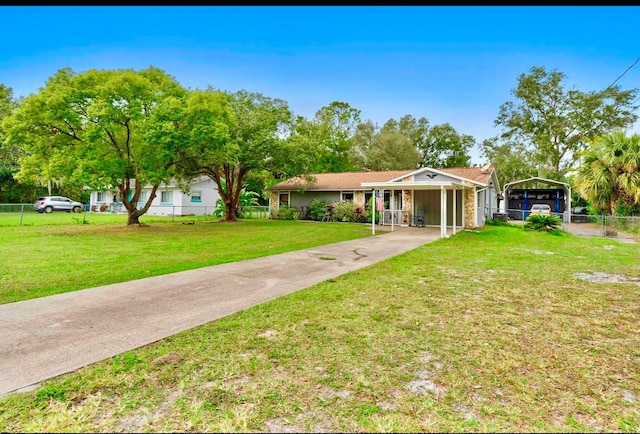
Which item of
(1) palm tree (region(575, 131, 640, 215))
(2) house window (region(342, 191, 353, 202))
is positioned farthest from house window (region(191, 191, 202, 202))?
(1) palm tree (region(575, 131, 640, 215))

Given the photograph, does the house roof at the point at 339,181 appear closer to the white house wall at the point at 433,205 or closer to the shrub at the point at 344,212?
the shrub at the point at 344,212

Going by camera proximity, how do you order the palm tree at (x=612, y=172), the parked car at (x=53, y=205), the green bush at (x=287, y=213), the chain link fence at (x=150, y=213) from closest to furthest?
the palm tree at (x=612, y=172)
the chain link fence at (x=150, y=213)
the green bush at (x=287, y=213)
the parked car at (x=53, y=205)

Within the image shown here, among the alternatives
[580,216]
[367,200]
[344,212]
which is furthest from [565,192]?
[344,212]

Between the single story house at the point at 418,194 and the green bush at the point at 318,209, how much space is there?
0.75 metres

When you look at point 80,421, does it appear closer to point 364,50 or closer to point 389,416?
point 389,416

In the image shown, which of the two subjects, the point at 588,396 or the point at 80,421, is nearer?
the point at 80,421

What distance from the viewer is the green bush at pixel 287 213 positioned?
2464cm

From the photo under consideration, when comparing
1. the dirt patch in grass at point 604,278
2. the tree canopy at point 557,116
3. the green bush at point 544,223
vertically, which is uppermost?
the tree canopy at point 557,116

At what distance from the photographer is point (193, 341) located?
11.5 feet

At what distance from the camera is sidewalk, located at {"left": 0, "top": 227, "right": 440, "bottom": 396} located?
307cm

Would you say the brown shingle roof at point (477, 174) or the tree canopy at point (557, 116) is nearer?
the brown shingle roof at point (477, 174)

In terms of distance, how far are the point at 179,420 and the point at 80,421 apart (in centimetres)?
62

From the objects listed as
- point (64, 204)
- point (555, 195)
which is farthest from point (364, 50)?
point (64, 204)

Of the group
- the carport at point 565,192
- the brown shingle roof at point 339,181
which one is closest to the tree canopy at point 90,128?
the brown shingle roof at point 339,181
